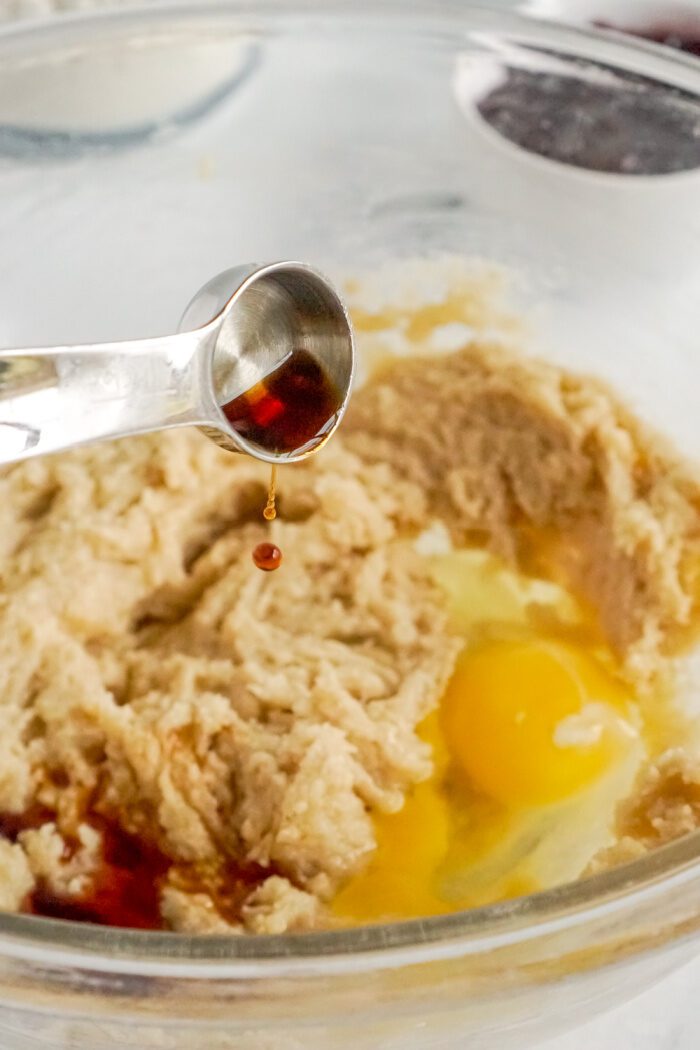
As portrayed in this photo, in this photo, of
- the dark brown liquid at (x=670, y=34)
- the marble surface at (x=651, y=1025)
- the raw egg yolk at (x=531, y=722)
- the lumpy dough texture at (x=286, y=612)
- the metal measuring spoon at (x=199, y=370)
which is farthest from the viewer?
the dark brown liquid at (x=670, y=34)

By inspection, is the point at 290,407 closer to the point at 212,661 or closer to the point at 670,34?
the point at 212,661

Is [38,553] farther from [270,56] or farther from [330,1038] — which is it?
[270,56]

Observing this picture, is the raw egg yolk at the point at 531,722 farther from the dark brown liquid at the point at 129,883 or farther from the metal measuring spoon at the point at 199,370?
the metal measuring spoon at the point at 199,370

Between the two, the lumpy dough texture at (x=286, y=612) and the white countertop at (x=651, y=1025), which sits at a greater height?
the lumpy dough texture at (x=286, y=612)

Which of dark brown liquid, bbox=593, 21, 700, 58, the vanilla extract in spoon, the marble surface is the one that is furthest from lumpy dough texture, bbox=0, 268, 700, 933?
dark brown liquid, bbox=593, 21, 700, 58

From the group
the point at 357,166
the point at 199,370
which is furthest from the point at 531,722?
the point at 357,166

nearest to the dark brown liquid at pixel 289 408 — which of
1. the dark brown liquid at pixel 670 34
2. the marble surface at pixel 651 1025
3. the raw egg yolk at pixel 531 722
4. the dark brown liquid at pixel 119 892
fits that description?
the raw egg yolk at pixel 531 722

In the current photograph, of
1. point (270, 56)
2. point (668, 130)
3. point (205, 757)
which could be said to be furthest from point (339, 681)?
point (270, 56)
